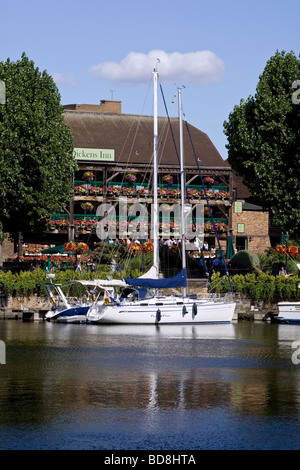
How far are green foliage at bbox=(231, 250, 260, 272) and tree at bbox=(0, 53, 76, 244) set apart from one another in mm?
11510

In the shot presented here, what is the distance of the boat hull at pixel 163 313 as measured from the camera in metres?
45.8

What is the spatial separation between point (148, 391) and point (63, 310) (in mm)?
23683

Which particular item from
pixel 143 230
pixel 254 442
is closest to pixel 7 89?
pixel 143 230

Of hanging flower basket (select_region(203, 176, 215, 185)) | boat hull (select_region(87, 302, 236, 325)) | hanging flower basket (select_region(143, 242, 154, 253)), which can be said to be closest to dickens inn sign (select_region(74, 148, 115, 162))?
hanging flower basket (select_region(203, 176, 215, 185))

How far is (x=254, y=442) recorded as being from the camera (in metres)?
19.4

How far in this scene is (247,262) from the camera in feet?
184

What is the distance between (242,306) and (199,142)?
27.9 meters

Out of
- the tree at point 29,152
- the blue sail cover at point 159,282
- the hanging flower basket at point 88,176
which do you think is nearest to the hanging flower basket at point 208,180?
the hanging flower basket at point 88,176

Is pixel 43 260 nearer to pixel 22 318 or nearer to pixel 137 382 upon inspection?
pixel 22 318

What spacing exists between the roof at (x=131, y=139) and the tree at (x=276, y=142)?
14.8 meters

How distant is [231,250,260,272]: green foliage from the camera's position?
55.4 meters

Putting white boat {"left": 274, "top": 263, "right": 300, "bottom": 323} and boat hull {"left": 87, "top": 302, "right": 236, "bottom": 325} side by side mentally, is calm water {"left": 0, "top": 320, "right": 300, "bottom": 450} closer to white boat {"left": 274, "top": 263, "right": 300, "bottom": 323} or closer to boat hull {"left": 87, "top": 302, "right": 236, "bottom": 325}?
boat hull {"left": 87, "top": 302, "right": 236, "bottom": 325}

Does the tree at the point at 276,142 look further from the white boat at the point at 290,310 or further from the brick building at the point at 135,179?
the brick building at the point at 135,179

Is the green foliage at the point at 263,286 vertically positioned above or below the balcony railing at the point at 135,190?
below
